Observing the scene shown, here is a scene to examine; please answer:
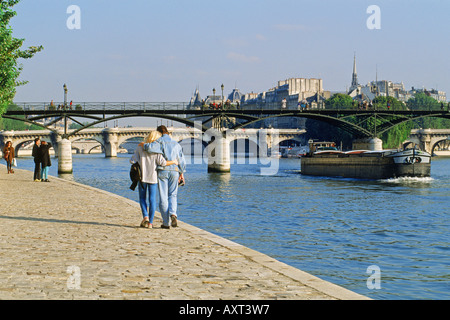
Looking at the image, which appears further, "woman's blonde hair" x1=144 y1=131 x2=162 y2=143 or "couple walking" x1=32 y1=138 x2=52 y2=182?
"couple walking" x1=32 y1=138 x2=52 y2=182

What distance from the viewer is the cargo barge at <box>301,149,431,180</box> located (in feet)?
171

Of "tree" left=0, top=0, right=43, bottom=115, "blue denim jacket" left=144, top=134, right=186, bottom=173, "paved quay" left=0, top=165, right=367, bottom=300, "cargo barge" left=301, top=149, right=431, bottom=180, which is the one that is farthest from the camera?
"cargo barge" left=301, top=149, right=431, bottom=180

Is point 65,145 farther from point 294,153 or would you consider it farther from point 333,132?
point 294,153

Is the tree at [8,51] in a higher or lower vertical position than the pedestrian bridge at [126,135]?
higher

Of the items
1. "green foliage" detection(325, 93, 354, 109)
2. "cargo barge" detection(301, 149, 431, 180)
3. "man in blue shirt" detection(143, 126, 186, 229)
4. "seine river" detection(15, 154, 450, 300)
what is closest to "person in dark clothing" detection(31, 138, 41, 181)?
"seine river" detection(15, 154, 450, 300)

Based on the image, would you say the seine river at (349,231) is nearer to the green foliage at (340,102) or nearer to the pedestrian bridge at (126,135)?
the pedestrian bridge at (126,135)

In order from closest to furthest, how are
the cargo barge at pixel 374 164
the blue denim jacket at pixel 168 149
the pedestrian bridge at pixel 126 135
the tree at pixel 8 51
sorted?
the blue denim jacket at pixel 168 149 < the tree at pixel 8 51 < the cargo barge at pixel 374 164 < the pedestrian bridge at pixel 126 135

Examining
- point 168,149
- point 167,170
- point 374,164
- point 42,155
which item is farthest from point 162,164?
point 374,164

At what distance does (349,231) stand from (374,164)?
35.8m

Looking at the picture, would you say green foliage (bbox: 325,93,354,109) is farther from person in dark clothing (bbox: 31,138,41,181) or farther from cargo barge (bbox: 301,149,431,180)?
person in dark clothing (bbox: 31,138,41,181)

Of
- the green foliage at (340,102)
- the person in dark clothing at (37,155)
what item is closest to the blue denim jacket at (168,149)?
the person in dark clothing at (37,155)

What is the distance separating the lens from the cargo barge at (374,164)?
171 ft

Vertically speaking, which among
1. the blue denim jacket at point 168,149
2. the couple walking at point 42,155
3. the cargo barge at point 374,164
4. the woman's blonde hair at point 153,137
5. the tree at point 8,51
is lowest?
the cargo barge at point 374,164
